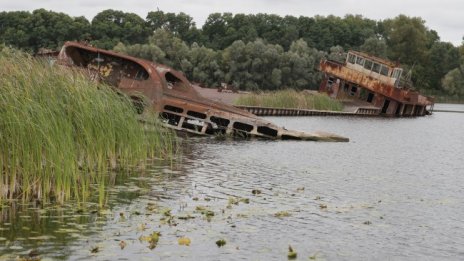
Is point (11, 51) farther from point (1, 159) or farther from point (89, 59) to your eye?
point (89, 59)

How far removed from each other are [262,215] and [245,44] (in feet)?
326

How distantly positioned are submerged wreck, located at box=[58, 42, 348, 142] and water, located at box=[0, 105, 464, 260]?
5518 millimetres

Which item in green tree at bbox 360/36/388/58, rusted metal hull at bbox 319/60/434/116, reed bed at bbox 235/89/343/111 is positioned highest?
green tree at bbox 360/36/388/58

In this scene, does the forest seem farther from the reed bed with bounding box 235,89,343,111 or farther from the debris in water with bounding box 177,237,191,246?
the debris in water with bounding box 177,237,191,246

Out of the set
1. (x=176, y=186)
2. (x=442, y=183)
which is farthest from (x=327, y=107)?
(x=176, y=186)

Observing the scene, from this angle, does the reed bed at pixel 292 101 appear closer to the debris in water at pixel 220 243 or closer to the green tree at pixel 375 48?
the debris in water at pixel 220 243

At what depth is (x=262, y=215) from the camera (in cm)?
1411

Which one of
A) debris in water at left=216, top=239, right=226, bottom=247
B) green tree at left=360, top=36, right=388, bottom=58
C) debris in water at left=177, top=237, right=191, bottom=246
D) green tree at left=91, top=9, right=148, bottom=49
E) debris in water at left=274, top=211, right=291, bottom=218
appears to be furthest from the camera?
green tree at left=91, top=9, right=148, bottom=49

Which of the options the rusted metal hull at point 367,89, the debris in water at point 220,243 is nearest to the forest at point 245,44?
the rusted metal hull at point 367,89

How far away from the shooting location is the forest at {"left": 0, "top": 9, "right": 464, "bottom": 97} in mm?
85125

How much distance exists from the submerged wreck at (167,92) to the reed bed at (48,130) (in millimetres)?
13154

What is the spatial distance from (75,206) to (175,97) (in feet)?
56.0

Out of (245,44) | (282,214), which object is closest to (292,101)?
(282,214)

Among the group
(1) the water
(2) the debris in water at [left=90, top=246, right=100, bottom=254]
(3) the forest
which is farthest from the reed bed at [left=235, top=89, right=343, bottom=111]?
(2) the debris in water at [left=90, top=246, right=100, bottom=254]
